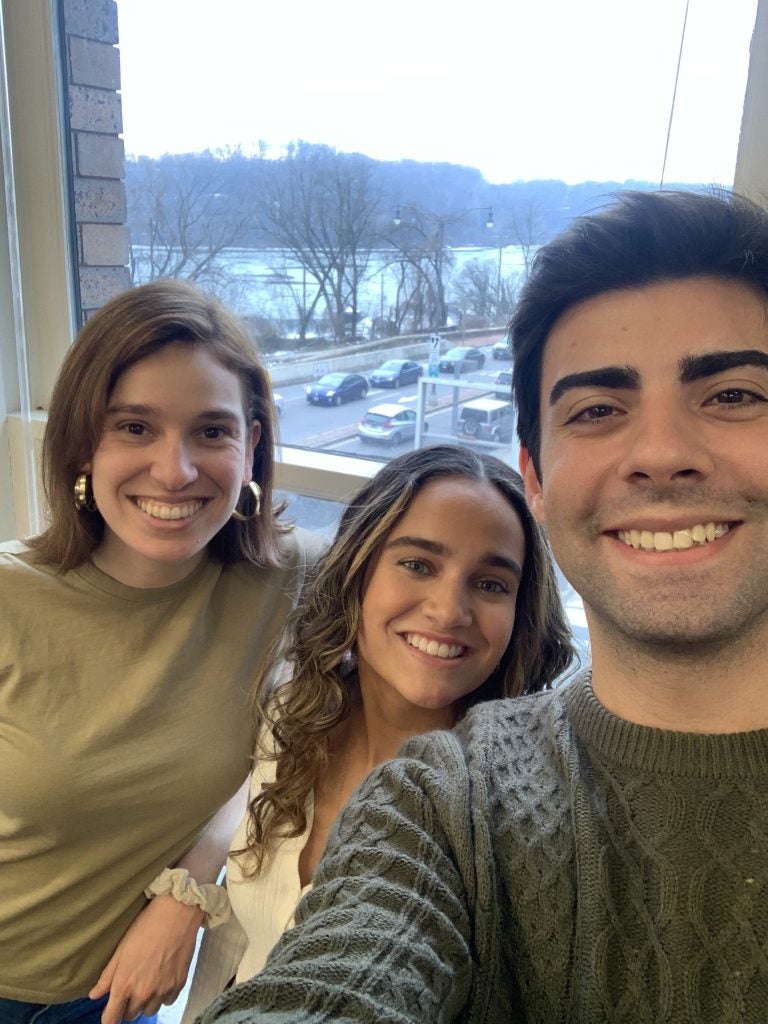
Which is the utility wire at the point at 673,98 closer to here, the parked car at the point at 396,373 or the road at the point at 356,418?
the road at the point at 356,418

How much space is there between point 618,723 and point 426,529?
413 mm

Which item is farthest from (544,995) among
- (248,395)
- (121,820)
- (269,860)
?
(248,395)

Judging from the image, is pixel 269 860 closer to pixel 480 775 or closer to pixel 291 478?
pixel 480 775

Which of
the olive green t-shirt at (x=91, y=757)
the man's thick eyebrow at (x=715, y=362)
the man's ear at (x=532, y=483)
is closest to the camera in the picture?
the man's thick eyebrow at (x=715, y=362)

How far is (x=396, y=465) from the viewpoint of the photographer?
4.52 feet

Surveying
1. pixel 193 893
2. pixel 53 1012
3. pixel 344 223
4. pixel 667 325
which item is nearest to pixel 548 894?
pixel 667 325

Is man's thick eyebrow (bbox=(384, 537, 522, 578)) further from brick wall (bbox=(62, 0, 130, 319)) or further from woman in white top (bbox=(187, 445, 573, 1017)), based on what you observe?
brick wall (bbox=(62, 0, 130, 319))

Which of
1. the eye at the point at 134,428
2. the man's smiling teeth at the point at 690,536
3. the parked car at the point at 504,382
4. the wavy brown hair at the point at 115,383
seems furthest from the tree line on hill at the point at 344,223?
the man's smiling teeth at the point at 690,536

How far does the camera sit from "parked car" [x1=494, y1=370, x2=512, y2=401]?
5.73 feet

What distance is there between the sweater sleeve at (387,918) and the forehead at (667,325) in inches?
19.6

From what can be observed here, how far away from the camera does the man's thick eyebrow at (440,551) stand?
1235 millimetres

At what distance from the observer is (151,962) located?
1.34 metres

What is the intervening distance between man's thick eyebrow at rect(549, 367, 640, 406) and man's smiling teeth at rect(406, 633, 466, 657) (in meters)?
0.41

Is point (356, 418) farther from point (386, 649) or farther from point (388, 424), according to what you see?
point (386, 649)
